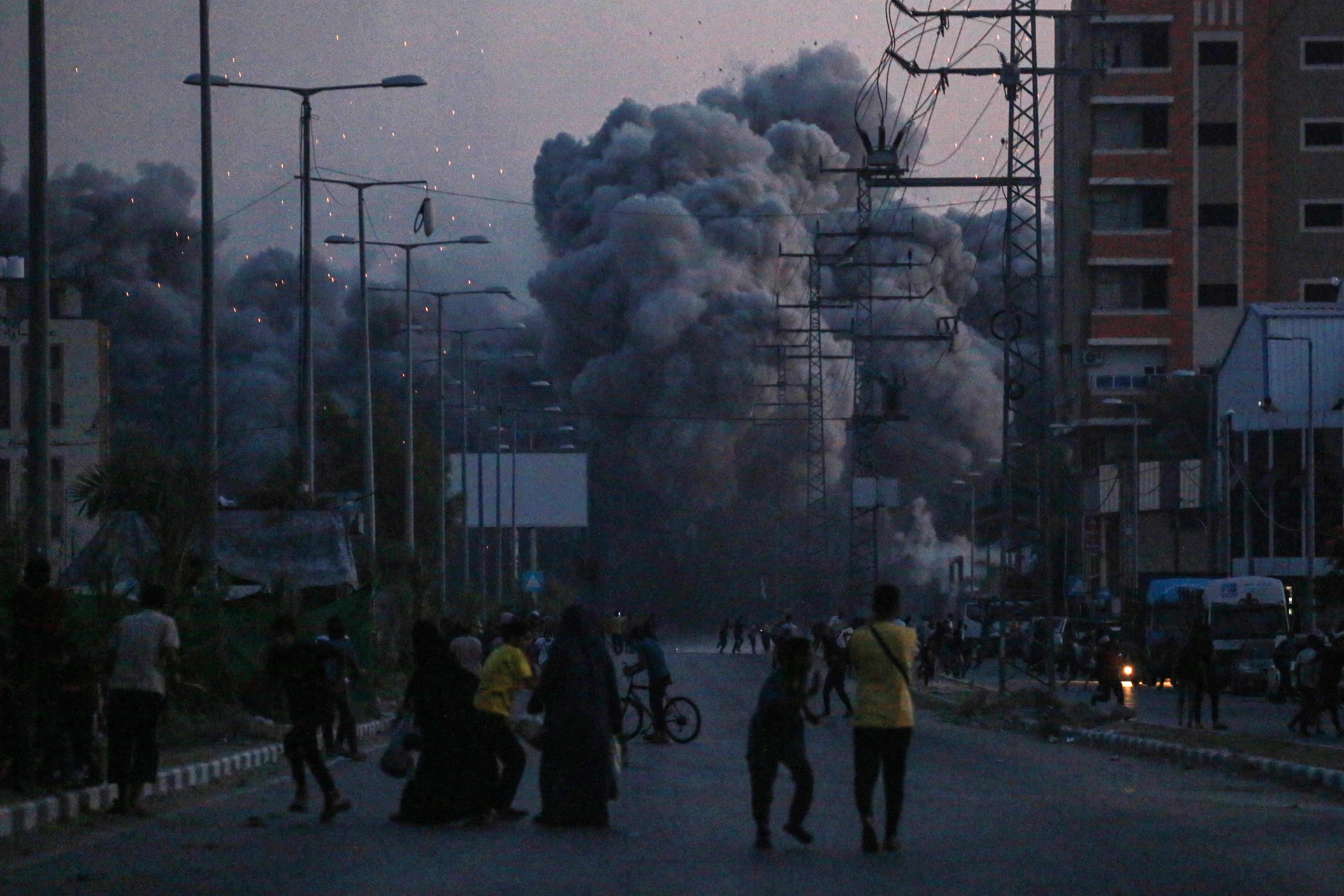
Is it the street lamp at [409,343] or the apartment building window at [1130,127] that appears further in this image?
the apartment building window at [1130,127]

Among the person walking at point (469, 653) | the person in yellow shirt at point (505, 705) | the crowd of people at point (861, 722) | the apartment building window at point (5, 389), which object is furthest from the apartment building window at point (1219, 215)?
the crowd of people at point (861, 722)

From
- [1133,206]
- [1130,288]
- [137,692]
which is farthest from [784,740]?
[1133,206]

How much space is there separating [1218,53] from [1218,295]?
811 cm

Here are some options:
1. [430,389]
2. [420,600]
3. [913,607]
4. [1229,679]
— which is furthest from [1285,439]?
[430,389]

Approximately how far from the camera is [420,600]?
130ft

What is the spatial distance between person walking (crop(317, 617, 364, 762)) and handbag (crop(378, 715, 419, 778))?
3741 millimetres

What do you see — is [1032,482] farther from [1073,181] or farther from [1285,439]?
[1285,439]

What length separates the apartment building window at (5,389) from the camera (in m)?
59.3

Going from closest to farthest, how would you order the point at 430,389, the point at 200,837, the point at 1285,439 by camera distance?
the point at 200,837 < the point at 1285,439 < the point at 430,389

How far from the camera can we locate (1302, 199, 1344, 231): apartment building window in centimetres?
6825

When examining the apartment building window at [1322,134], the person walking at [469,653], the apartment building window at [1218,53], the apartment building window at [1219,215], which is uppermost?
the apartment building window at [1218,53]

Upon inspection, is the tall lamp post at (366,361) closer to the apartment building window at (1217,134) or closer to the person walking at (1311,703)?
the person walking at (1311,703)

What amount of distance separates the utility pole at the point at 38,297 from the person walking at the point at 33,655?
7.59 ft

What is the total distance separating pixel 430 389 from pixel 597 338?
24593 mm
